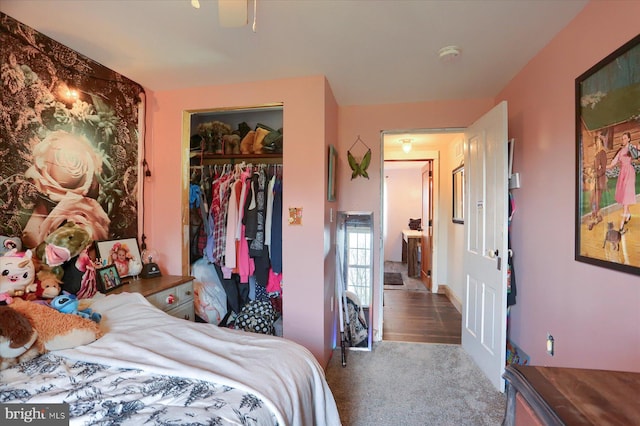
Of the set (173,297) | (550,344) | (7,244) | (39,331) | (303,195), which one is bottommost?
(550,344)

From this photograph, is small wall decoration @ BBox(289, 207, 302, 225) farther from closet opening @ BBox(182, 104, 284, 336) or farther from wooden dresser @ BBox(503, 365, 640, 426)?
wooden dresser @ BBox(503, 365, 640, 426)

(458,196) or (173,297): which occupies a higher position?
(458,196)

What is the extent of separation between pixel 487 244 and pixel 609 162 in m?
1.06

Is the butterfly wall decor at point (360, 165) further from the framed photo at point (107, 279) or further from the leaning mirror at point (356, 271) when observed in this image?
the framed photo at point (107, 279)

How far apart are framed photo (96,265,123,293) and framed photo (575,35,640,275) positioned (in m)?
2.78

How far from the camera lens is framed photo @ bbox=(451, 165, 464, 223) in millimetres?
3623

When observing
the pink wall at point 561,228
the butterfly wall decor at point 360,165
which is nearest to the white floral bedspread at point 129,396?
the pink wall at point 561,228

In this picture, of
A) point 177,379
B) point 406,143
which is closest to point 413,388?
point 177,379

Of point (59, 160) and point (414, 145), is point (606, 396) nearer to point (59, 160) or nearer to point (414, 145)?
point (59, 160)

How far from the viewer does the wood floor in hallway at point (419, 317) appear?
296 centimetres

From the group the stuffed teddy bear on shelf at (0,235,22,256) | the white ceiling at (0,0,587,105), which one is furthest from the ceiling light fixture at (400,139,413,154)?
the stuffed teddy bear on shelf at (0,235,22,256)

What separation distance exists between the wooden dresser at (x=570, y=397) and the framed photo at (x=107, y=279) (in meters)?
2.21

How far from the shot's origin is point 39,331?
3.81 ft

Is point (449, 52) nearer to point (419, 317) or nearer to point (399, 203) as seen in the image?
point (419, 317)
